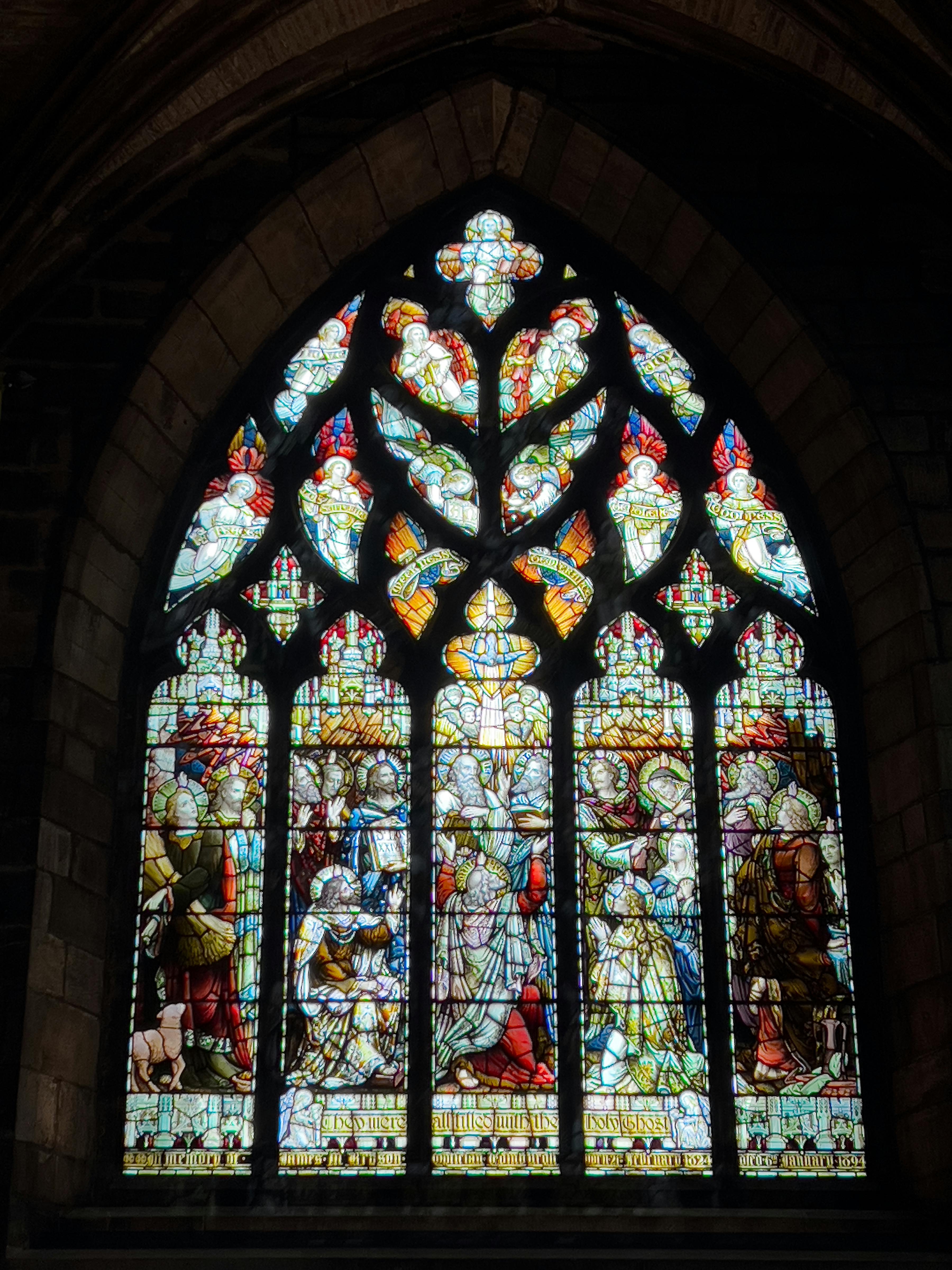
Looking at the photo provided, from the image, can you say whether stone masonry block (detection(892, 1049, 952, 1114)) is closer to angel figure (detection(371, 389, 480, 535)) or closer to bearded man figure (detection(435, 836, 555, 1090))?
bearded man figure (detection(435, 836, 555, 1090))

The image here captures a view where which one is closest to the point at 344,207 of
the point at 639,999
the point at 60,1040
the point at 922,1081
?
the point at 639,999

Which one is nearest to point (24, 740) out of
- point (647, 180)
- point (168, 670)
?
point (168, 670)

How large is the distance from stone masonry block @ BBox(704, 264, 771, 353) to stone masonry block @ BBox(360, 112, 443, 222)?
1240 millimetres

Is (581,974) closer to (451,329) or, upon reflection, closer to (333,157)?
(451,329)

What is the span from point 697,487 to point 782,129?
1.43 m

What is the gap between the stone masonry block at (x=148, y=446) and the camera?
22.7 ft

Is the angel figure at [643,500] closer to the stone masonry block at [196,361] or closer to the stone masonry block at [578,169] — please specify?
the stone masonry block at [578,169]

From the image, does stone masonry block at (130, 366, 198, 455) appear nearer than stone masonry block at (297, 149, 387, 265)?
Yes

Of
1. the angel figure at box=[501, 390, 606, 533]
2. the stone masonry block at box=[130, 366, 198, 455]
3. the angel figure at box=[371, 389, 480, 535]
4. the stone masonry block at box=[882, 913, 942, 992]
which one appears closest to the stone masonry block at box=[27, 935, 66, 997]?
the stone masonry block at box=[130, 366, 198, 455]

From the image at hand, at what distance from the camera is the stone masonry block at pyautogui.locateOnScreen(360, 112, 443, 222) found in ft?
24.0

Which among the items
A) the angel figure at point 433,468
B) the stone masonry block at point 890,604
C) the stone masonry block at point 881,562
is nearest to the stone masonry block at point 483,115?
the angel figure at point 433,468

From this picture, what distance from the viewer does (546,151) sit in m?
7.52

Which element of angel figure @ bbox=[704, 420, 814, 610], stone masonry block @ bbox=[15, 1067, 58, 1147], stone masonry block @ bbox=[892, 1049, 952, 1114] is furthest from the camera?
angel figure @ bbox=[704, 420, 814, 610]

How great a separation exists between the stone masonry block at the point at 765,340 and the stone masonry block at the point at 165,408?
2144mm
